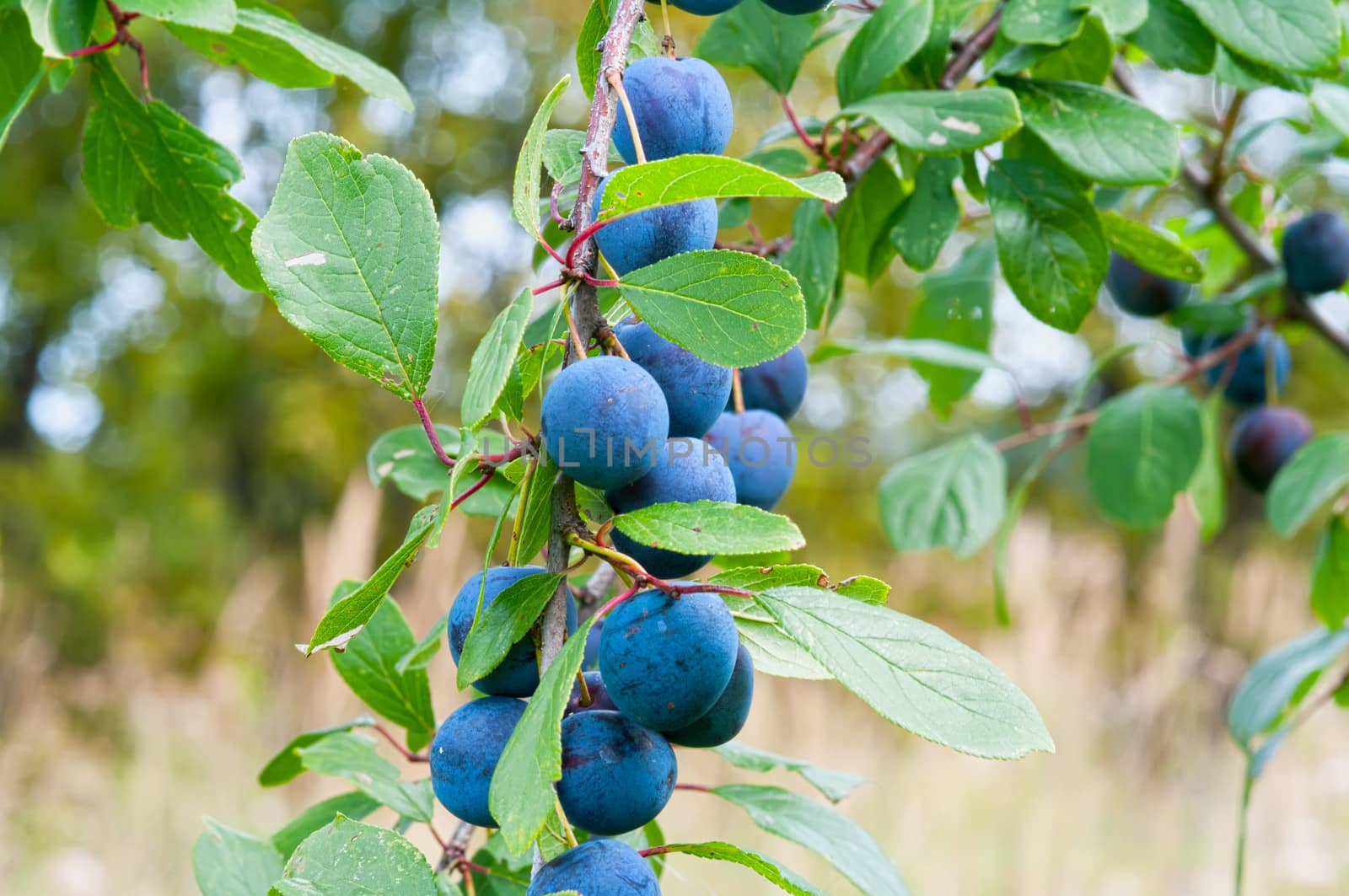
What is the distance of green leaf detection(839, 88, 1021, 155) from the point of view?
0.61 meters

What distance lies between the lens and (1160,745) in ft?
12.7

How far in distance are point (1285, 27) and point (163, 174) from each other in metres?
0.71

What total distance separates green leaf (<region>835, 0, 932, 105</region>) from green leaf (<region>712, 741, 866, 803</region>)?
0.40 metres

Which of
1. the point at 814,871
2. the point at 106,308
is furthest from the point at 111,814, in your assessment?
the point at 106,308

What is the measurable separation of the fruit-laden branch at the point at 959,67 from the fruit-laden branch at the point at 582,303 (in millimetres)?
342

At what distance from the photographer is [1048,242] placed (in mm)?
736

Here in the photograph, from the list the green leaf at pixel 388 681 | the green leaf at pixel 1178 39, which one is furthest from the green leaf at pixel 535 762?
the green leaf at pixel 1178 39

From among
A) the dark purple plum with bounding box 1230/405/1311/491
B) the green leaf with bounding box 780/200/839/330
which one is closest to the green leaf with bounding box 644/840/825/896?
the green leaf with bounding box 780/200/839/330

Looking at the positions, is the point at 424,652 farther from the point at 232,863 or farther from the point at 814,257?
the point at 814,257

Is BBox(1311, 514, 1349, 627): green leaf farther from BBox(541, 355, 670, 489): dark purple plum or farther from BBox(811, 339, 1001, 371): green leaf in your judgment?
BBox(541, 355, 670, 489): dark purple plum

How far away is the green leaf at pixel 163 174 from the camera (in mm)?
709

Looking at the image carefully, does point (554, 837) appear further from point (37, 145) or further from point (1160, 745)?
point (37, 145)

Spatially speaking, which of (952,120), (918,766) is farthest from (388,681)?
(918,766)

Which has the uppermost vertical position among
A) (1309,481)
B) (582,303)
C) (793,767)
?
(582,303)
